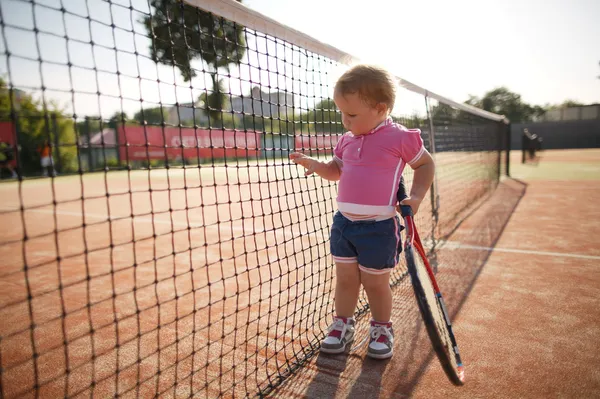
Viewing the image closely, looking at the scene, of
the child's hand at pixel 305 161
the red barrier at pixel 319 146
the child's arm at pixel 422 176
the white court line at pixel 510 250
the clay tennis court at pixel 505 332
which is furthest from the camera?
the white court line at pixel 510 250

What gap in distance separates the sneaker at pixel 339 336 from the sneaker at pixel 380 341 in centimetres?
14

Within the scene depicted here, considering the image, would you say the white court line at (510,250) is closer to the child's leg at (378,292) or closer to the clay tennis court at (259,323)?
the clay tennis court at (259,323)

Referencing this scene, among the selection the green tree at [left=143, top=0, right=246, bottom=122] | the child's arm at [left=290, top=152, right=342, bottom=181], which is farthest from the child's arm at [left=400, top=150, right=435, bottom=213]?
the green tree at [left=143, top=0, right=246, bottom=122]

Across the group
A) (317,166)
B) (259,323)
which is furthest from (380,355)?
(317,166)

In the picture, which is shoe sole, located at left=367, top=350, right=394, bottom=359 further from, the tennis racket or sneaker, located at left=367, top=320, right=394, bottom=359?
the tennis racket

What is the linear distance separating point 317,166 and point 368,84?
537 mm

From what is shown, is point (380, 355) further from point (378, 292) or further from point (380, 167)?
point (380, 167)

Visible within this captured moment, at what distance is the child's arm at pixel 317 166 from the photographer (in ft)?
7.28

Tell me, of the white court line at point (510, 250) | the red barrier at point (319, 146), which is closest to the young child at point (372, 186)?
the red barrier at point (319, 146)

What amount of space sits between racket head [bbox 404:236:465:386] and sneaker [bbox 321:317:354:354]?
575 mm

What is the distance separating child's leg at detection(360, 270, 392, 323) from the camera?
2.10 m

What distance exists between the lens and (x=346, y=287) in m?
Answer: 2.23

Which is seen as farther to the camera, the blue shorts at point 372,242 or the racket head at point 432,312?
the blue shorts at point 372,242

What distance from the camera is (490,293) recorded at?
3025 mm
